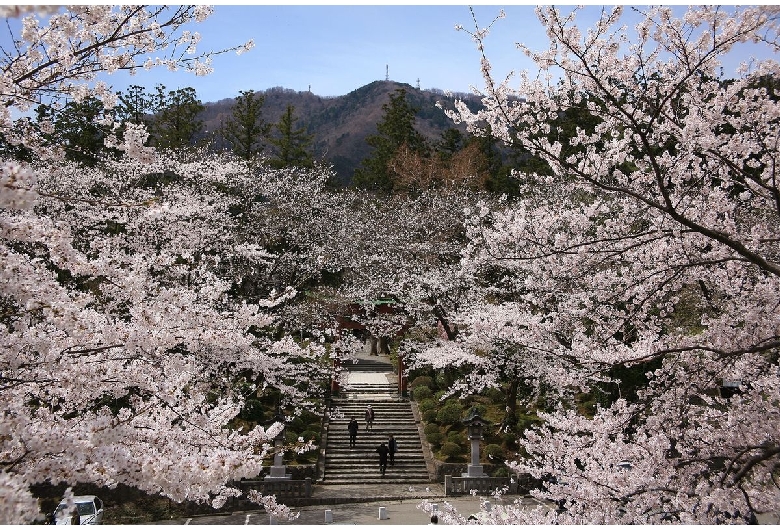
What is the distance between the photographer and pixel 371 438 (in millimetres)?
19016

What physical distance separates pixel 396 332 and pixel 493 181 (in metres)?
15.5

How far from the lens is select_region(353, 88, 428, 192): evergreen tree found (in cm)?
4041

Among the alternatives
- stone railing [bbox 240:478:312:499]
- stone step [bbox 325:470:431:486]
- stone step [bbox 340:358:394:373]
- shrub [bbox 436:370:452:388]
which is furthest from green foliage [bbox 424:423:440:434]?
stone step [bbox 340:358:394:373]

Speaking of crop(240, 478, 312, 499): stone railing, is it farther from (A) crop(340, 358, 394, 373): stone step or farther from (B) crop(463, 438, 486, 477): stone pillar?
(A) crop(340, 358, 394, 373): stone step

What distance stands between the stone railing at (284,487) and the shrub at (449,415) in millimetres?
5365

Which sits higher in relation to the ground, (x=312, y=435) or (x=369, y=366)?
(x=369, y=366)

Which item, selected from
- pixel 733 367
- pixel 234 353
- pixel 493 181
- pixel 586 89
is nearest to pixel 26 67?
pixel 586 89

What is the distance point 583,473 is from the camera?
555 cm

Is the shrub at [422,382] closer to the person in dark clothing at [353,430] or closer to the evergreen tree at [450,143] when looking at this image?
the person in dark clothing at [353,430]

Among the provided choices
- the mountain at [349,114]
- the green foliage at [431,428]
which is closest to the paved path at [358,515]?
the green foliage at [431,428]

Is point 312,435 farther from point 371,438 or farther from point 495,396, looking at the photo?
point 495,396

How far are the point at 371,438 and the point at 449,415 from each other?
2787 mm

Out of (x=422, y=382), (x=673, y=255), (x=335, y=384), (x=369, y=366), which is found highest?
(x=673, y=255)

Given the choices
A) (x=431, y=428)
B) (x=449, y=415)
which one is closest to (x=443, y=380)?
(x=449, y=415)
